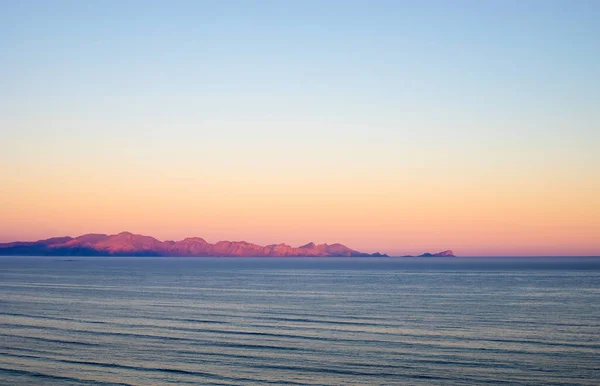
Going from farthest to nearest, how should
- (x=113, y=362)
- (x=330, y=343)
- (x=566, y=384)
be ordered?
1. (x=330, y=343)
2. (x=113, y=362)
3. (x=566, y=384)

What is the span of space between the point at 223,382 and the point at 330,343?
1161cm

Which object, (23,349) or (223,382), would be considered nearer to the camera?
(223,382)

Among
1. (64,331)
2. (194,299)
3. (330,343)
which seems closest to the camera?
(330,343)

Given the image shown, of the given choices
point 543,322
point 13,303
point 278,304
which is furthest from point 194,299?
point 543,322

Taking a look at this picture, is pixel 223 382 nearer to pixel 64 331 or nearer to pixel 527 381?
pixel 527 381

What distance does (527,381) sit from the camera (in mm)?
28812

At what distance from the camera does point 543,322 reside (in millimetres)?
50156

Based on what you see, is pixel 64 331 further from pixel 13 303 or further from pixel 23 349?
pixel 13 303

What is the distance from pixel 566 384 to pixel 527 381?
161cm

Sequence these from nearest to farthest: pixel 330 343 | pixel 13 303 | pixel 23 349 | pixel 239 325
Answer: pixel 23 349
pixel 330 343
pixel 239 325
pixel 13 303

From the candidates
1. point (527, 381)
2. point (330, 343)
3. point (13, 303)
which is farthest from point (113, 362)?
point (13, 303)

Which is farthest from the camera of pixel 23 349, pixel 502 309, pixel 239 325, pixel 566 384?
pixel 502 309

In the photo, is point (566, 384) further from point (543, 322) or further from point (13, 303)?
point (13, 303)

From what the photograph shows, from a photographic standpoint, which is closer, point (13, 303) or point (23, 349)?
point (23, 349)
